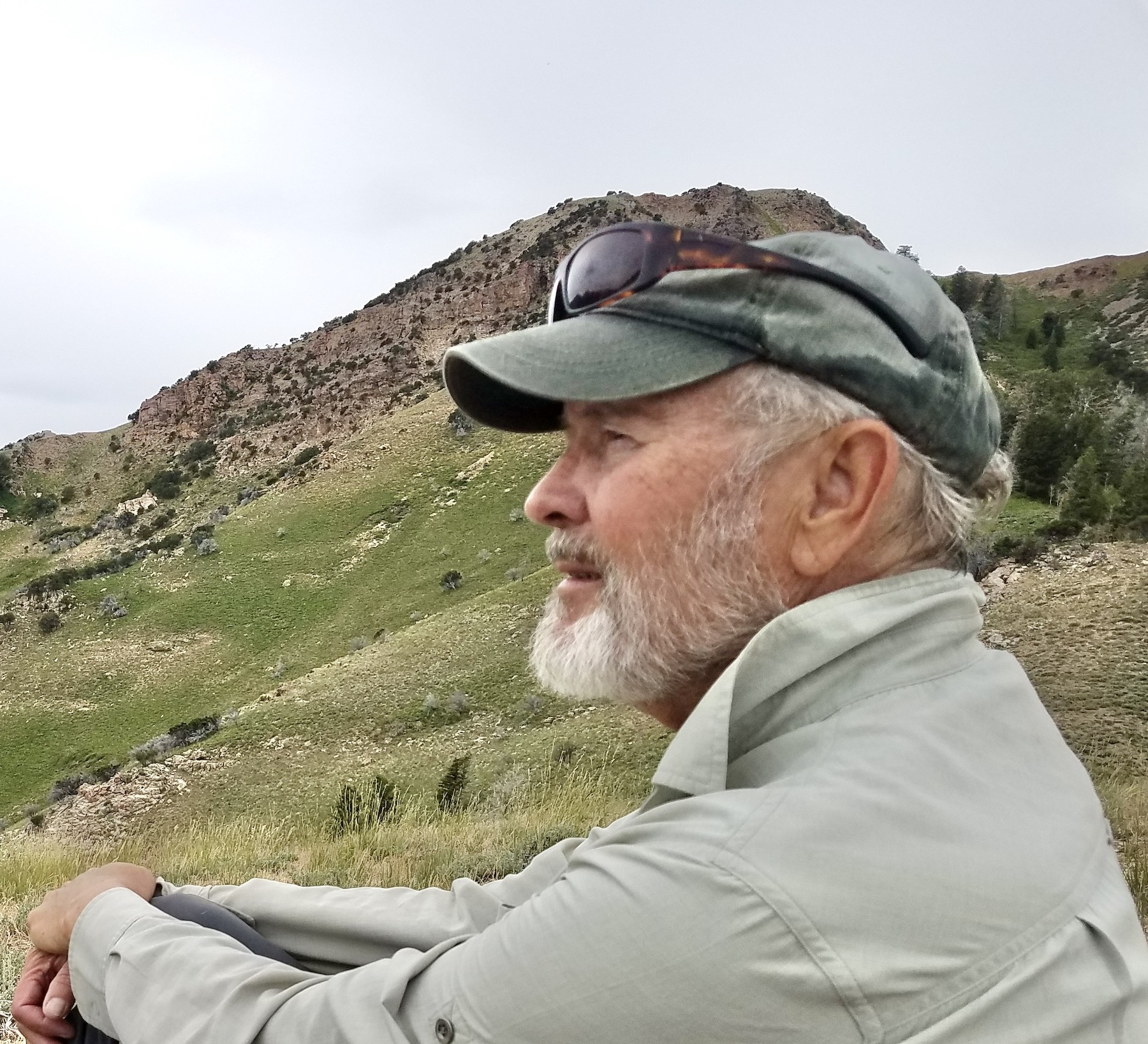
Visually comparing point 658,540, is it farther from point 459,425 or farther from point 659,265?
point 459,425

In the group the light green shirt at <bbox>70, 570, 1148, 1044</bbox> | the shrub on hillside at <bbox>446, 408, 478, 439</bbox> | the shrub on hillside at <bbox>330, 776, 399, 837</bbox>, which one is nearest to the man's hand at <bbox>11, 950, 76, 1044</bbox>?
the light green shirt at <bbox>70, 570, 1148, 1044</bbox>

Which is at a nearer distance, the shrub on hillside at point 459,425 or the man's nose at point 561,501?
the man's nose at point 561,501

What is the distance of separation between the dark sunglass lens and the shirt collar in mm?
691

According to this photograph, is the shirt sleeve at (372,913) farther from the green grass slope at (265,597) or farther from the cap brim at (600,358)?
the green grass slope at (265,597)

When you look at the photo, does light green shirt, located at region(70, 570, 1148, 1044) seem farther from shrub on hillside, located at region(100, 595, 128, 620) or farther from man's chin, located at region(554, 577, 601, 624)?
shrub on hillside, located at region(100, 595, 128, 620)

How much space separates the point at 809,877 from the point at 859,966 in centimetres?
11

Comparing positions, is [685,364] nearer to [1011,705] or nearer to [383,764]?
[1011,705]

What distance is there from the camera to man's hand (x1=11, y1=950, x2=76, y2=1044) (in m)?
1.92

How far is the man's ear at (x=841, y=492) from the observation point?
1.45m

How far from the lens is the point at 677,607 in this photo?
1545 millimetres

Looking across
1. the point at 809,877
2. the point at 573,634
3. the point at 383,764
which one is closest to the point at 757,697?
the point at 809,877

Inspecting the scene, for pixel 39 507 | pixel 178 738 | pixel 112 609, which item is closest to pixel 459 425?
pixel 112 609

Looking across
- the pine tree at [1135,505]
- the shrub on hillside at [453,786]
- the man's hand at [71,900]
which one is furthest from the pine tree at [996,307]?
the man's hand at [71,900]

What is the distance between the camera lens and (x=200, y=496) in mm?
52531
